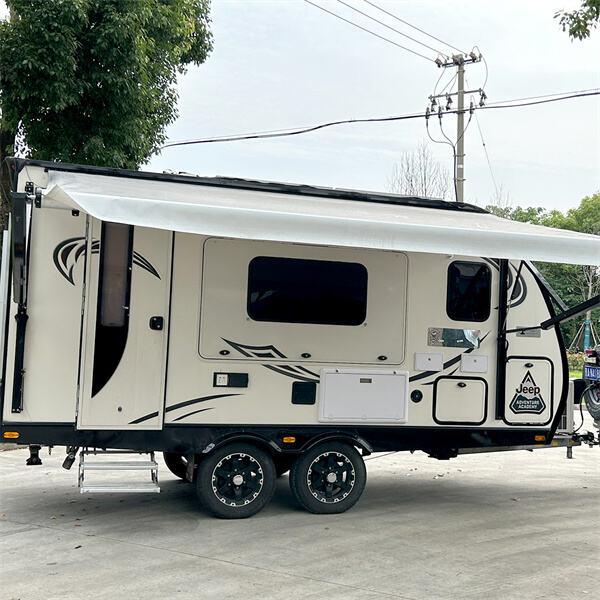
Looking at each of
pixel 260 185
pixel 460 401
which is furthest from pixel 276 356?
pixel 460 401

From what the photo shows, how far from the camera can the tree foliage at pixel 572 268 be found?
117 ft

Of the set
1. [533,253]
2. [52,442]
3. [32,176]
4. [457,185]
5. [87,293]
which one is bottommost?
[52,442]

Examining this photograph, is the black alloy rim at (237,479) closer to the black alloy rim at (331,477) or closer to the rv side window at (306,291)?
the black alloy rim at (331,477)

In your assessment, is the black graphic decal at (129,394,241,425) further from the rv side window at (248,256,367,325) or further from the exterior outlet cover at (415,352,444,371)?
the exterior outlet cover at (415,352,444,371)

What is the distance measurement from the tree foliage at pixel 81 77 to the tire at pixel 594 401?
6.56m

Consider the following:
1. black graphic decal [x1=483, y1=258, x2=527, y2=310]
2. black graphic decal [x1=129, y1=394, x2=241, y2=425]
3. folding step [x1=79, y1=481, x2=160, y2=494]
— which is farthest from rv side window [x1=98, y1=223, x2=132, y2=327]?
black graphic decal [x1=483, y1=258, x2=527, y2=310]

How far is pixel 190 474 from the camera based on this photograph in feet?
25.3

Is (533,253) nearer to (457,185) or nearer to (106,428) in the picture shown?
(106,428)

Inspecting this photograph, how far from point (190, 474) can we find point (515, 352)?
10.8 ft

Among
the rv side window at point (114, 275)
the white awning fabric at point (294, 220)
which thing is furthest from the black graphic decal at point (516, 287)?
the rv side window at point (114, 275)

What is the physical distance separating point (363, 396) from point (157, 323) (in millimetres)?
1981

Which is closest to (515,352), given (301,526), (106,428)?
(301,526)

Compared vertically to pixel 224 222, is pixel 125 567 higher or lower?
lower

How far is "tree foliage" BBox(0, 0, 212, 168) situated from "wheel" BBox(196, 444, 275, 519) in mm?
4808
